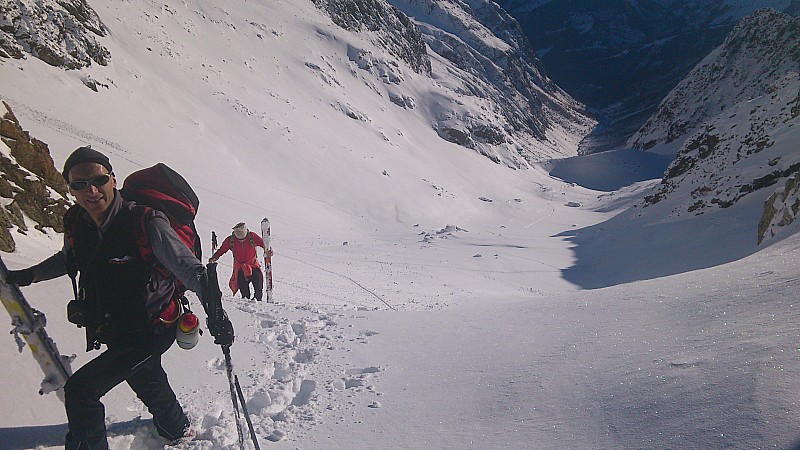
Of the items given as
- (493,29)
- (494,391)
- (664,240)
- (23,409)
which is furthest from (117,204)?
(493,29)

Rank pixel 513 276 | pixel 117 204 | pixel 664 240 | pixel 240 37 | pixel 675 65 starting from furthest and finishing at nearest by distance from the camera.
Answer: pixel 675 65 → pixel 240 37 → pixel 664 240 → pixel 513 276 → pixel 117 204

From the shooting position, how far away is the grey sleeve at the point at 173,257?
8.25 ft

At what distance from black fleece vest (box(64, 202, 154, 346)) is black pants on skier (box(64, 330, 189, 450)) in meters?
0.09

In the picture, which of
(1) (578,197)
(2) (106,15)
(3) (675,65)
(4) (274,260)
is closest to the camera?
(4) (274,260)

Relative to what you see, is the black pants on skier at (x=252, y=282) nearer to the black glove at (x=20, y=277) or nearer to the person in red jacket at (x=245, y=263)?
the person in red jacket at (x=245, y=263)

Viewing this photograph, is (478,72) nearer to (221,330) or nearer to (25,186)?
(25,186)

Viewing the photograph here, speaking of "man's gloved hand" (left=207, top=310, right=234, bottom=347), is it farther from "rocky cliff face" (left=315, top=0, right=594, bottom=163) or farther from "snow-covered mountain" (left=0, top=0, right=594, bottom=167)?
"rocky cliff face" (left=315, top=0, right=594, bottom=163)

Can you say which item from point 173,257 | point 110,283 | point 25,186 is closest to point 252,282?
point 25,186

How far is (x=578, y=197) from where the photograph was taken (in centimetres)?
5341

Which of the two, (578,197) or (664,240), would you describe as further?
(578,197)

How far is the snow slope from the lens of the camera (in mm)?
2740

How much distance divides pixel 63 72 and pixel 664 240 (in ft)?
89.0

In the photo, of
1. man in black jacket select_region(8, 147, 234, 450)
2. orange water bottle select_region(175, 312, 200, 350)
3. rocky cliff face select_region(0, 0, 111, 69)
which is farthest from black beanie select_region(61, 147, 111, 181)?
rocky cliff face select_region(0, 0, 111, 69)

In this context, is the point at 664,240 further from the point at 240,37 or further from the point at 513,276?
the point at 240,37
